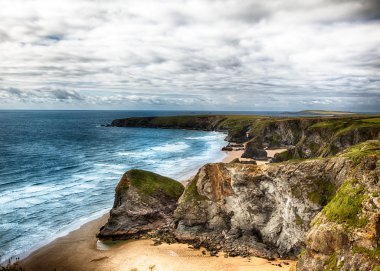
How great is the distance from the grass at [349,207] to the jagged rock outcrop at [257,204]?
5298 mm

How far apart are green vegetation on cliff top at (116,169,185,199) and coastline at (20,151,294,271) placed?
752 centimetres

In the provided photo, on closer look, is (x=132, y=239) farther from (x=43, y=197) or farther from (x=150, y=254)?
Result: (x=43, y=197)

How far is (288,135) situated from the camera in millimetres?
115688

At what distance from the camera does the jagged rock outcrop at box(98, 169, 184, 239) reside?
132ft

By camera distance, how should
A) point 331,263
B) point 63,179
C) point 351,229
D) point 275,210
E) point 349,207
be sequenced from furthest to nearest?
point 63,179
point 275,210
point 349,207
point 331,263
point 351,229

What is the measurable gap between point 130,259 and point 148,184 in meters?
12.5

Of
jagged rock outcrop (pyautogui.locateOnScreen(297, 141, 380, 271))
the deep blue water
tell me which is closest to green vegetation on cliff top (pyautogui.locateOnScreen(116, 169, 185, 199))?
the deep blue water

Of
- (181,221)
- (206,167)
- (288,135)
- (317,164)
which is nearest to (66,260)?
(181,221)

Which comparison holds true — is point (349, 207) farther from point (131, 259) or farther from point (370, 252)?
point (131, 259)

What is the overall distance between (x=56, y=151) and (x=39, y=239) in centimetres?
7249

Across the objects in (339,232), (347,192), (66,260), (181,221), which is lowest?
(66,260)

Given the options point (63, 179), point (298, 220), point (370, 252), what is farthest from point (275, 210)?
point (63, 179)

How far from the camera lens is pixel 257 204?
3459 centimetres

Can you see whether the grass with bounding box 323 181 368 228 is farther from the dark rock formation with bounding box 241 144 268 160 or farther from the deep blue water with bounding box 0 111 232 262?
the dark rock formation with bounding box 241 144 268 160
